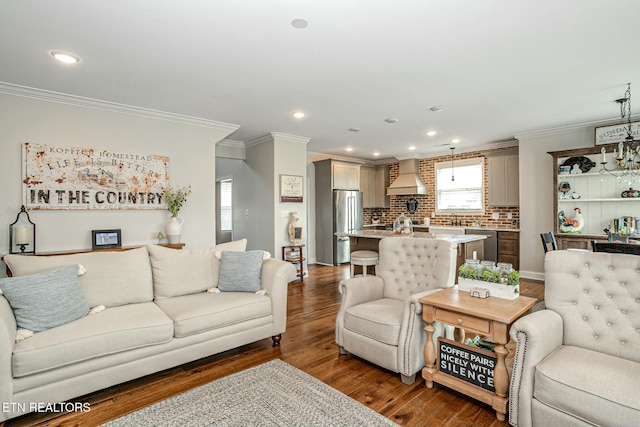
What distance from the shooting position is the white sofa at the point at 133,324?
77.6 inches

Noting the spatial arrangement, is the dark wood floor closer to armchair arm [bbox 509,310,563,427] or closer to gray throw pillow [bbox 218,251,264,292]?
armchair arm [bbox 509,310,563,427]

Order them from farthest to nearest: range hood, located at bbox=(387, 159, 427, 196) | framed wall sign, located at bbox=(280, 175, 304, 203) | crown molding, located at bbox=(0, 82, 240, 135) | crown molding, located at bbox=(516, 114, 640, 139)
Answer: range hood, located at bbox=(387, 159, 427, 196) → framed wall sign, located at bbox=(280, 175, 304, 203) → crown molding, located at bbox=(516, 114, 640, 139) → crown molding, located at bbox=(0, 82, 240, 135)

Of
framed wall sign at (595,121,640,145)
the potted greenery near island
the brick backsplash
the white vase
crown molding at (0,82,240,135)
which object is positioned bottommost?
the potted greenery near island

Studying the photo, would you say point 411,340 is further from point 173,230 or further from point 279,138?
point 279,138

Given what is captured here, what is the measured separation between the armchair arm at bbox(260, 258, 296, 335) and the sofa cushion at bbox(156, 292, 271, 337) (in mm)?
69

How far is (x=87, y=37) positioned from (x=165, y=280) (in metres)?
2.05

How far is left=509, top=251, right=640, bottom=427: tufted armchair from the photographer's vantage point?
1.55 metres

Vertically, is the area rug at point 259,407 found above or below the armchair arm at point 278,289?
below

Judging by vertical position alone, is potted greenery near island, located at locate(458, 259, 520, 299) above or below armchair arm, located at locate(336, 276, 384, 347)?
above

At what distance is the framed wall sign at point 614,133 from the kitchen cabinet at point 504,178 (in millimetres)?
1346

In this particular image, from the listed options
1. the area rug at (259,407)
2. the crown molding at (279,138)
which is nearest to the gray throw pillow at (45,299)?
the area rug at (259,407)

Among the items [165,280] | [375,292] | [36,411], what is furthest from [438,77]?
[36,411]

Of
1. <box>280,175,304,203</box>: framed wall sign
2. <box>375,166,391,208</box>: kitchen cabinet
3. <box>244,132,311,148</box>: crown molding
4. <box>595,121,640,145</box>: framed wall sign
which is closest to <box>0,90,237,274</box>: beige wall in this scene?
<box>244,132,311,148</box>: crown molding

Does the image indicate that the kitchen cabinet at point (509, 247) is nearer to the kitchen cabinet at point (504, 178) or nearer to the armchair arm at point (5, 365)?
the kitchen cabinet at point (504, 178)
